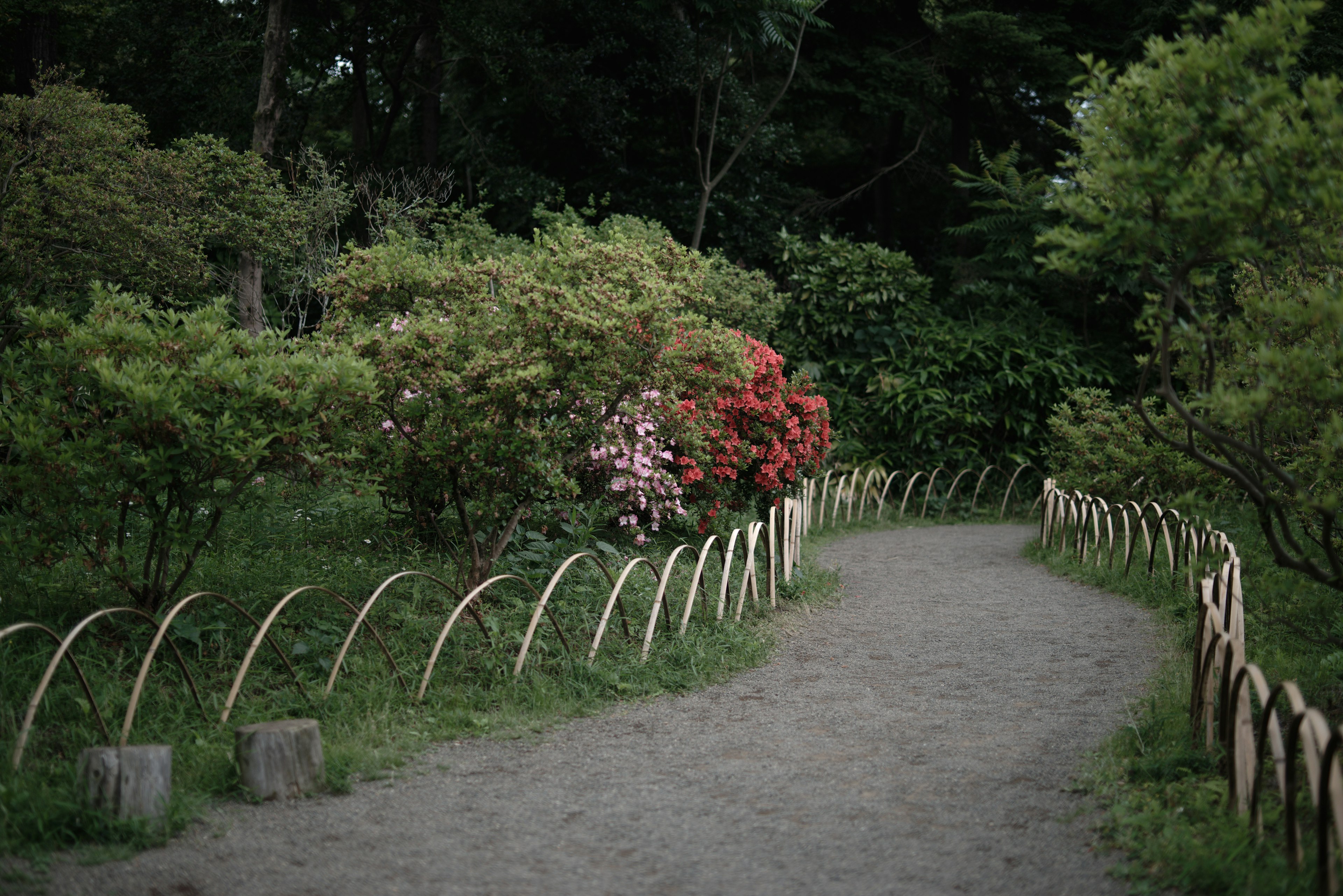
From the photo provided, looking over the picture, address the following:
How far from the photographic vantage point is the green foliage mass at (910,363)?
1445 cm

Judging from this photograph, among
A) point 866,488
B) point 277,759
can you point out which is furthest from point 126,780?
point 866,488

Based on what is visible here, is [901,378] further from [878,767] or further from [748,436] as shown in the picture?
[878,767]

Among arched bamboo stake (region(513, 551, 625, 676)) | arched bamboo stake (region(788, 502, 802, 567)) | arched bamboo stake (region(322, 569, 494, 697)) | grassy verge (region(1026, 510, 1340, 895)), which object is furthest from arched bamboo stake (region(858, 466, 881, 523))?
arched bamboo stake (region(322, 569, 494, 697))

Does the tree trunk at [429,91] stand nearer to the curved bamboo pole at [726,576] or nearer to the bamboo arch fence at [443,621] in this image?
the bamboo arch fence at [443,621]

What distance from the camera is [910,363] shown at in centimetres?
1491

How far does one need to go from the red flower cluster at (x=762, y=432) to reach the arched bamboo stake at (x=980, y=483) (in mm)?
5248

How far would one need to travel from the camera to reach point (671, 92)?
16250mm

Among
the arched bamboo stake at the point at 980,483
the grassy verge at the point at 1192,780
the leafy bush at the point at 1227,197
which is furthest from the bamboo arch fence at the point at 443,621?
the arched bamboo stake at the point at 980,483

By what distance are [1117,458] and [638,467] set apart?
4.82m

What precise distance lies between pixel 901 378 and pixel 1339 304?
11.4 m

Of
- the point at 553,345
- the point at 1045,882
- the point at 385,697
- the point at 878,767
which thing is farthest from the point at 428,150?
the point at 1045,882

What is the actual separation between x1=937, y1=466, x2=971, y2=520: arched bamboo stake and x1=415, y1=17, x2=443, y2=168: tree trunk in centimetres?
956

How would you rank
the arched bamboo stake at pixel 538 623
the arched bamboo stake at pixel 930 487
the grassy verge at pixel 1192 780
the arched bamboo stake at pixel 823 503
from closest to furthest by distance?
the grassy verge at pixel 1192 780
the arched bamboo stake at pixel 538 623
the arched bamboo stake at pixel 823 503
the arched bamboo stake at pixel 930 487

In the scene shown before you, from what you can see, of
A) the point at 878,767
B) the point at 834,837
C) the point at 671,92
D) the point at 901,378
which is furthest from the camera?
the point at 671,92
